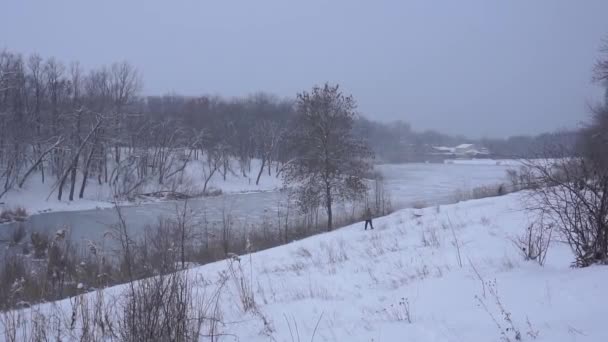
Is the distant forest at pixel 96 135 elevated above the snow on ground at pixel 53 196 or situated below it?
above

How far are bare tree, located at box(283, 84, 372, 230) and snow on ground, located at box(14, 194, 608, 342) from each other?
41.0 feet

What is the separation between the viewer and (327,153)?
22016 mm

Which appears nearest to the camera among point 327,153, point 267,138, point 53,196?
point 327,153

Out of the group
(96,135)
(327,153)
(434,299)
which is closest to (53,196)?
(96,135)

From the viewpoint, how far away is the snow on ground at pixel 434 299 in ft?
12.6

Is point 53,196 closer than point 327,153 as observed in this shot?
No

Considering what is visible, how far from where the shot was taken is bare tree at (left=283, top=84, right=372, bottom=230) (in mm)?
22016

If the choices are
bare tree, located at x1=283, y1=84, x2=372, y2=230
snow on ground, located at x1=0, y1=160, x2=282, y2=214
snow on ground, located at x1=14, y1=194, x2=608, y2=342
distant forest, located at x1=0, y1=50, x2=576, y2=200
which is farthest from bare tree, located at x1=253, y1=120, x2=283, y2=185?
snow on ground, located at x1=14, y1=194, x2=608, y2=342

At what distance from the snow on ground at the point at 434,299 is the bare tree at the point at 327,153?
1250 centimetres

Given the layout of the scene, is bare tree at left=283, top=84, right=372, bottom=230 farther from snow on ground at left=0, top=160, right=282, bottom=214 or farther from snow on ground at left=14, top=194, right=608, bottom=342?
snow on ground at left=14, top=194, right=608, bottom=342

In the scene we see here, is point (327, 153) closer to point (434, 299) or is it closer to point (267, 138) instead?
point (434, 299)

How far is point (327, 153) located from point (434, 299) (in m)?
17.2

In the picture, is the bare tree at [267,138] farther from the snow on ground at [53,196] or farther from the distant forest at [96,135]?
the snow on ground at [53,196]

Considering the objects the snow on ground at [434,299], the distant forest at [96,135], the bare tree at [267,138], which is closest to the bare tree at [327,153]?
the distant forest at [96,135]
